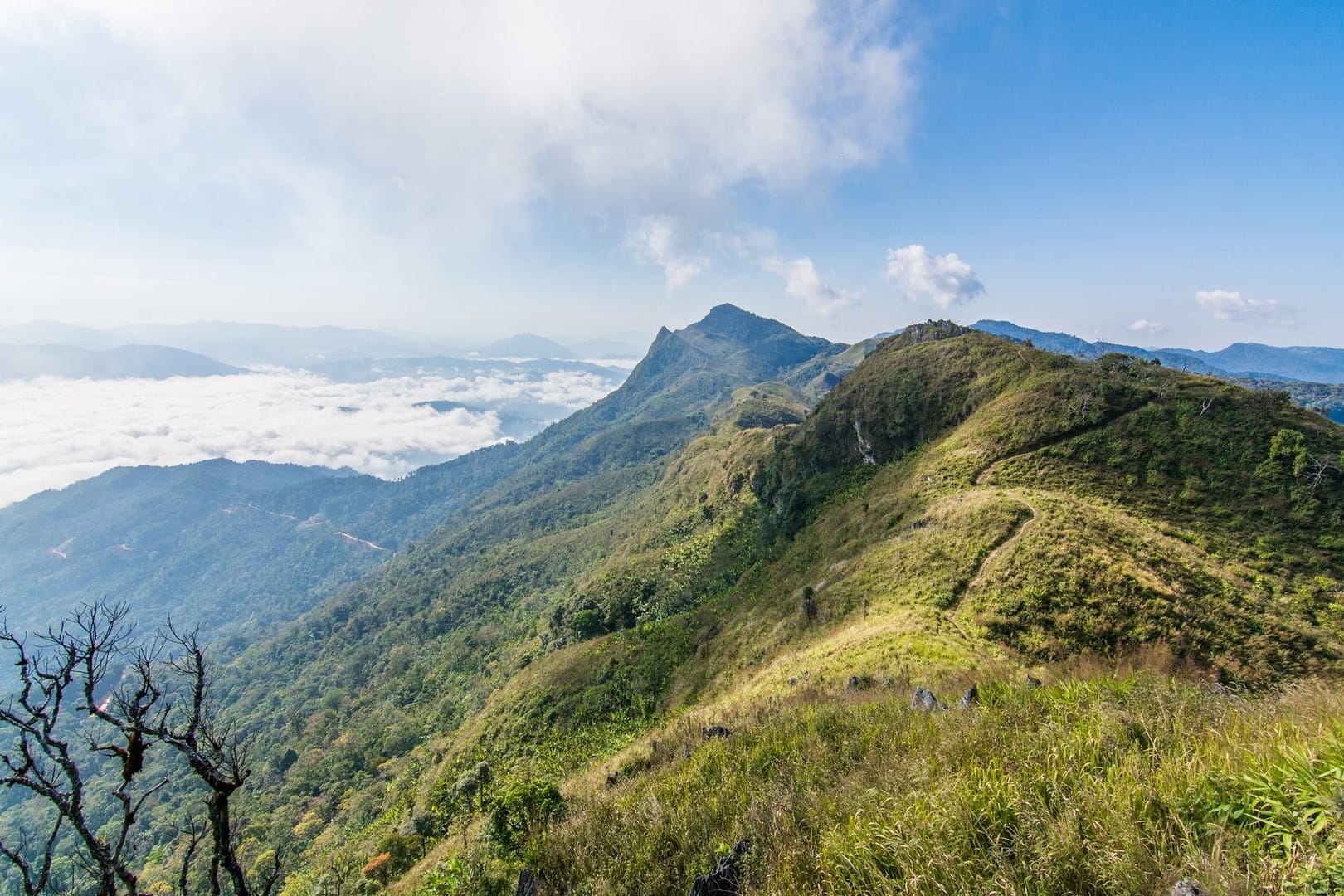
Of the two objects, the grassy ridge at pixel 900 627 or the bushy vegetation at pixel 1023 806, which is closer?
the bushy vegetation at pixel 1023 806

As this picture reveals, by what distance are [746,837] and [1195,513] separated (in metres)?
44.4

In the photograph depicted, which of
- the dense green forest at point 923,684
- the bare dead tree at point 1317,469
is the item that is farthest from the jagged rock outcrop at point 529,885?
the bare dead tree at point 1317,469

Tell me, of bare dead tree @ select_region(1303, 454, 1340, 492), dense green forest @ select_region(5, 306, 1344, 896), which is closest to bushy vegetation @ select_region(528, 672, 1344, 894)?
dense green forest @ select_region(5, 306, 1344, 896)

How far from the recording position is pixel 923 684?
1864 centimetres

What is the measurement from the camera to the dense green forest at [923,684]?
548 centimetres

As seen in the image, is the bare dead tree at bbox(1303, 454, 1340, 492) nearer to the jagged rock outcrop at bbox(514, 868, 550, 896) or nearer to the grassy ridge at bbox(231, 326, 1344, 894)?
the grassy ridge at bbox(231, 326, 1344, 894)

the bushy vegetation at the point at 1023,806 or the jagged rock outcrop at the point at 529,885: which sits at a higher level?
the bushy vegetation at the point at 1023,806

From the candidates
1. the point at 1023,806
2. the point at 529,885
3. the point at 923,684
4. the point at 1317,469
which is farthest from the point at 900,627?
the point at 1317,469

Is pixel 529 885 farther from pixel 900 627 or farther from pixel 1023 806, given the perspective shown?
pixel 900 627

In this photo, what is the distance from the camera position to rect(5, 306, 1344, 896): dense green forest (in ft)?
18.0

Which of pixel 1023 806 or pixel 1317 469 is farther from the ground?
pixel 1023 806

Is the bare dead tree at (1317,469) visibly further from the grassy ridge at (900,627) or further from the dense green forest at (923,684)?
the grassy ridge at (900,627)

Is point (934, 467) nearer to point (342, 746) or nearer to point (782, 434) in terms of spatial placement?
point (782, 434)

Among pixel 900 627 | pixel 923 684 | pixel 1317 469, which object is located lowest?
pixel 900 627
